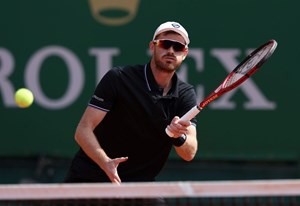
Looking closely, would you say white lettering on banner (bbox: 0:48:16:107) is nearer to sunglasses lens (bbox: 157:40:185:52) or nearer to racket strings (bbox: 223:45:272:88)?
sunglasses lens (bbox: 157:40:185:52)

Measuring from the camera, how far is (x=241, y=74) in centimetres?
516

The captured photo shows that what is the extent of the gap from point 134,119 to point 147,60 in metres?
2.35

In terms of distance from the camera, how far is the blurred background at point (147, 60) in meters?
7.50

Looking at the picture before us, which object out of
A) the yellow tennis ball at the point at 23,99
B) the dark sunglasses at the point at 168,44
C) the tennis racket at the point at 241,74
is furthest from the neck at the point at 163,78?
the yellow tennis ball at the point at 23,99

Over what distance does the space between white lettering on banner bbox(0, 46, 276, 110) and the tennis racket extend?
218cm

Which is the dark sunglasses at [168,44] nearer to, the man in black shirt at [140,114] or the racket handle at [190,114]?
the man in black shirt at [140,114]

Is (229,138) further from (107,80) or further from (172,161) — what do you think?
(107,80)

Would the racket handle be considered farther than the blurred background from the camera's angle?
No

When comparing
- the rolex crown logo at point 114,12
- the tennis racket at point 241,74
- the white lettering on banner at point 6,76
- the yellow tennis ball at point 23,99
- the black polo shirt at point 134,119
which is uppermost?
the tennis racket at point 241,74

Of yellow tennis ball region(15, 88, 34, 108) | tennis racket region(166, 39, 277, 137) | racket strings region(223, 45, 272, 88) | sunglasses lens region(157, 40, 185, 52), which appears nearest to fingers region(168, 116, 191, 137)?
tennis racket region(166, 39, 277, 137)

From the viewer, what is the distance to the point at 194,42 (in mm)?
7520

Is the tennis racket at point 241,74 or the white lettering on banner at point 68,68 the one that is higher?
the tennis racket at point 241,74

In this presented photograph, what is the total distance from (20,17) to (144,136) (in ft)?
9.06

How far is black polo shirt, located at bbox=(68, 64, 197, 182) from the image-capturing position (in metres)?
5.20
